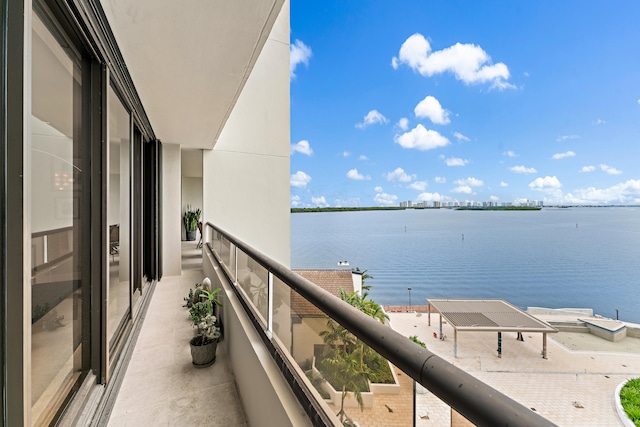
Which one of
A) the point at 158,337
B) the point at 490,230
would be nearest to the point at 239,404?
the point at 158,337

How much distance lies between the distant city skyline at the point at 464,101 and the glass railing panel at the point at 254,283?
37.7 metres

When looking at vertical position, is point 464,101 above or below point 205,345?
above

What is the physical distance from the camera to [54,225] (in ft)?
4.49

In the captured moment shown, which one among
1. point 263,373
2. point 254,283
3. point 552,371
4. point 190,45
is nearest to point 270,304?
point 263,373

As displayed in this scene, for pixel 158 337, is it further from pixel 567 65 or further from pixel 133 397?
pixel 567 65

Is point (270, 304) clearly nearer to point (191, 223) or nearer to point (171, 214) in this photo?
point (171, 214)

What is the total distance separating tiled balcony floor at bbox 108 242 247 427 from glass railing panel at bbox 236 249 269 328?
28.8 inches

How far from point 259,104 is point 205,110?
13.4 feet

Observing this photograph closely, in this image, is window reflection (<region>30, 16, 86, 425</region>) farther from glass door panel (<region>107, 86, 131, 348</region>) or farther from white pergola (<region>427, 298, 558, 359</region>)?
white pergola (<region>427, 298, 558, 359</region>)

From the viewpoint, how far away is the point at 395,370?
690 mm

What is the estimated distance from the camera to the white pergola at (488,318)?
12746mm

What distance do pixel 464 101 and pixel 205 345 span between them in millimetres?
82123

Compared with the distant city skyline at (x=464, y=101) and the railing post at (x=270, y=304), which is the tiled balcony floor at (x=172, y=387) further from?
the distant city skyline at (x=464, y=101)

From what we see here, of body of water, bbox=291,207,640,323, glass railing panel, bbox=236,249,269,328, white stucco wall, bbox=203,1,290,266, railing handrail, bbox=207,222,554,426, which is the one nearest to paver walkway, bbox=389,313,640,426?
white stucco wall, bbox=203,1,290,266
